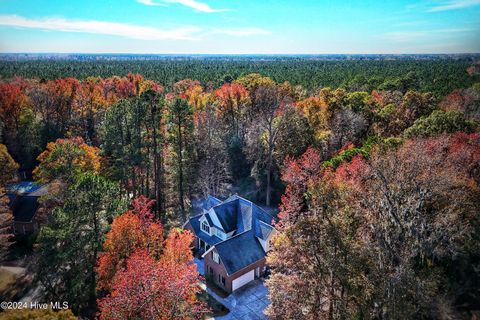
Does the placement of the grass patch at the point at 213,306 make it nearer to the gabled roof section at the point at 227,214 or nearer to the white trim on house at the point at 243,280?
the white trim on house at the point at 243,280

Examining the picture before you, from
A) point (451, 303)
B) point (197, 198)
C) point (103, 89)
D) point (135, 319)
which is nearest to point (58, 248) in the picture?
point (135, 319)

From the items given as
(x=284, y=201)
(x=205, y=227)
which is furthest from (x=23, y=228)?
(x=284, y=201)

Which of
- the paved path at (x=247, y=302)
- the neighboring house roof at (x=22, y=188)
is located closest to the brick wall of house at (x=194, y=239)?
the paved path at (x=247, y=302)

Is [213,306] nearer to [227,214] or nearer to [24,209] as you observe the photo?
[227,214]

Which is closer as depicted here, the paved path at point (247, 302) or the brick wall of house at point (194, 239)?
the paved path at point (247, 302)

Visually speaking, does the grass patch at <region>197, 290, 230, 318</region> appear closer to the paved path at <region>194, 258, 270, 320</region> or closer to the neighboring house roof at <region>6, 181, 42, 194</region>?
the paved path at <region>194, 258, 270, 320</region>

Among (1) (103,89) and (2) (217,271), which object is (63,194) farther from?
(1) (103,89)

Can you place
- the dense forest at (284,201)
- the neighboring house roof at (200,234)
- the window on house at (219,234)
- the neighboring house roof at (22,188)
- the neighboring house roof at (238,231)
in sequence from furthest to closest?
1. the neighboring house roof at (22,188)
2. the neighboring house roof at (200,234)
3. the window on house at (219,234)
4. the neighboring house roof at (238,231)
5. the dense forest at (284,201)
